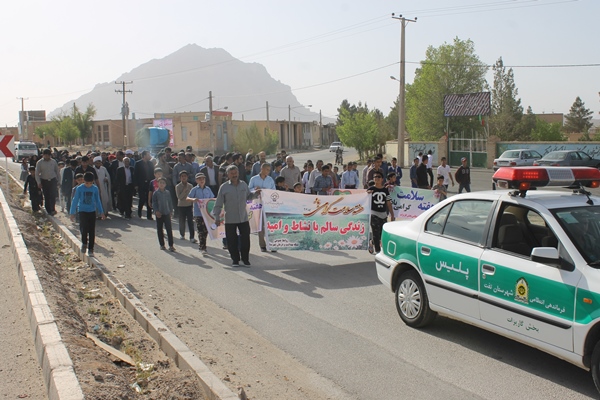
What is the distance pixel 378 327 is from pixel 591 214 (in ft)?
8.98

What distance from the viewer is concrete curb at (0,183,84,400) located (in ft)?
16.8

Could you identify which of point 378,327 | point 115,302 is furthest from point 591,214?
point 115,302

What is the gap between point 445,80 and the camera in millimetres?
63812

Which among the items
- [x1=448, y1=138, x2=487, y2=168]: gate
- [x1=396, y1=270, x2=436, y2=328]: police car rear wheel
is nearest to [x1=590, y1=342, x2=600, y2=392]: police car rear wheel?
[x1=396, y1=270, x2=436, y2=328]: police car rear wheel

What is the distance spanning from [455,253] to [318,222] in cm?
549

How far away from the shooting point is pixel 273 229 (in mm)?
12109

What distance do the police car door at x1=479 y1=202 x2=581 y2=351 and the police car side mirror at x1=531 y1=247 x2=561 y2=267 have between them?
0.23 feet

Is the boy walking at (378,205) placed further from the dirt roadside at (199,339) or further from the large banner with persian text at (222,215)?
the dirt roadside at (199,339)

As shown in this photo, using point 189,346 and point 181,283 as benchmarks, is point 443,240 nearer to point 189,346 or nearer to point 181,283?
point 189,346

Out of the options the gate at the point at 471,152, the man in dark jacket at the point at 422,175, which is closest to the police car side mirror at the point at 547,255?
the man in dark jacket at the point at 422,175

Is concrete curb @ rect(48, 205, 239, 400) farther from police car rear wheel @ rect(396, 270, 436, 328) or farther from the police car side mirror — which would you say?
the police car side mirror

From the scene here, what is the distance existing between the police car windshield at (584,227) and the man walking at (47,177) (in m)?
15.7

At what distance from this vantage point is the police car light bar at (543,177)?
20.1 feet

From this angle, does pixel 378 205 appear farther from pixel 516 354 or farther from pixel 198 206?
pixel 516 354
